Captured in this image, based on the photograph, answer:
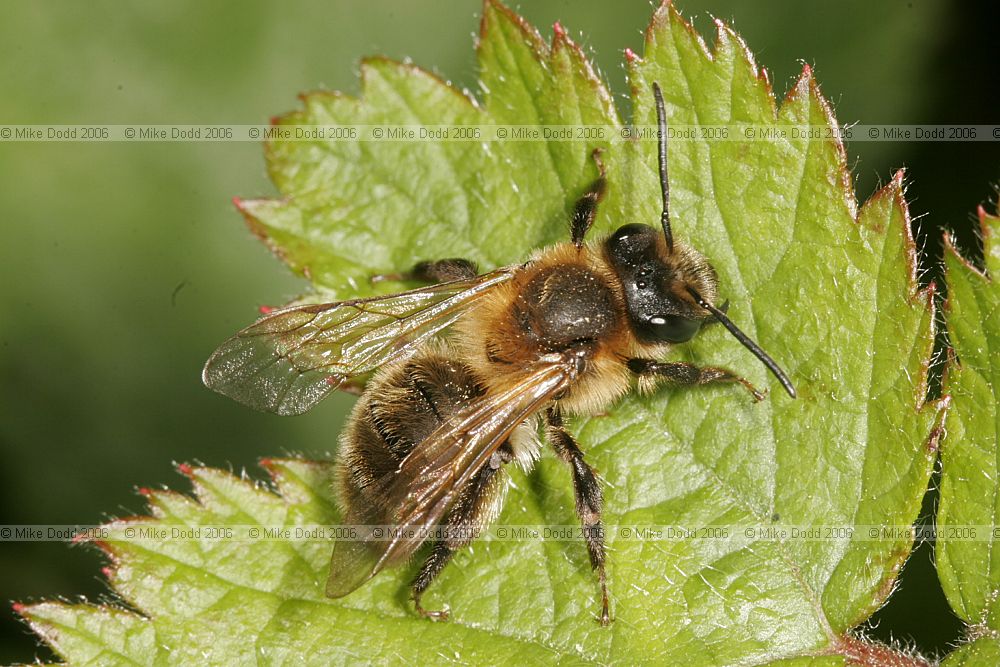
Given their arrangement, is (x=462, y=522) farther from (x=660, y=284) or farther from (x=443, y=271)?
(x=660, y=284)

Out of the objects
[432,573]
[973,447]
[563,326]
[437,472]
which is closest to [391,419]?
[437,472]

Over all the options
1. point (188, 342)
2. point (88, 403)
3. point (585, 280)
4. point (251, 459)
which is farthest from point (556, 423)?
point (88, 403)

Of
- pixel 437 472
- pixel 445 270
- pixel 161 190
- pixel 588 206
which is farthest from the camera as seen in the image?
pixel 161 190

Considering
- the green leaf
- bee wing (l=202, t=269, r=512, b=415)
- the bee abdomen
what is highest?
bee wing (l=202, t=269, r=512, b=415)

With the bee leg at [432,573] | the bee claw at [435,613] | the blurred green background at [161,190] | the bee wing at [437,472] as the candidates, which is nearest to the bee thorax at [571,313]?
the bee wing at [437,472]

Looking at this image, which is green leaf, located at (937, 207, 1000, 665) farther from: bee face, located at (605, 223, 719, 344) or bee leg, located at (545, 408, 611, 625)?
bee leg, located at (545, 408, 611, 625)

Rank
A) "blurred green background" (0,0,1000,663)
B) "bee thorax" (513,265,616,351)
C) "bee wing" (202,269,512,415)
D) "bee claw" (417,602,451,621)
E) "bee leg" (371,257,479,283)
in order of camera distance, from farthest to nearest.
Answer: "blurred green background" (0,0,1000,663), "bee leg" (371,257,479,283), "bee wing" (202,269,512,415), "bee claw" (417,602,451,621), "bee thorax" (513,265,616,351)

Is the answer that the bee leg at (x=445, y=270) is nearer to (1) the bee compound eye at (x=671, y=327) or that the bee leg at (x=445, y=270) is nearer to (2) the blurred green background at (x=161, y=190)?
(1) the bee compound eye at (x=671, y=327)

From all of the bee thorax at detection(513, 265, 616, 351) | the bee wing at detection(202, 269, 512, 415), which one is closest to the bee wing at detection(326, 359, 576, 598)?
the bee thorax at detection(513, 265, 616, 351)
